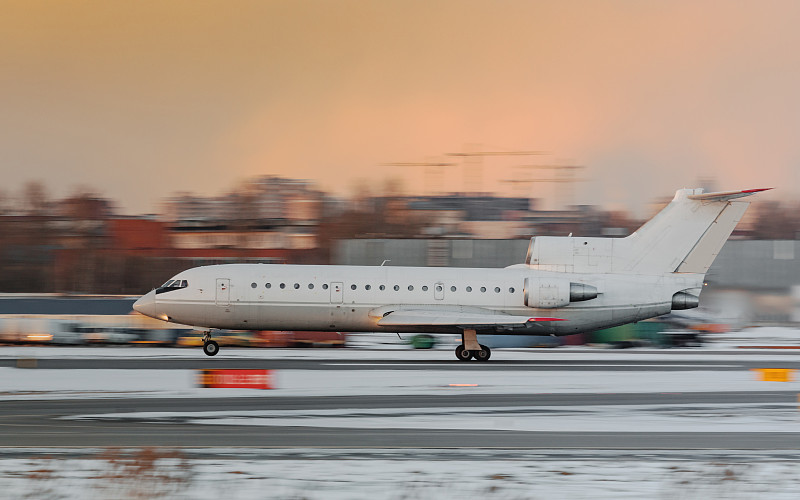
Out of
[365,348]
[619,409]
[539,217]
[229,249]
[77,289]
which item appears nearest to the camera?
[619,409]

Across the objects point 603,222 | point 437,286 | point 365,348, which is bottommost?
point 365,348

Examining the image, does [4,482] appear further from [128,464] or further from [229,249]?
[229,249]

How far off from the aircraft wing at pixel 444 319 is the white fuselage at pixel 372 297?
28cm

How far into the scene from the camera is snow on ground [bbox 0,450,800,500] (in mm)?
11625

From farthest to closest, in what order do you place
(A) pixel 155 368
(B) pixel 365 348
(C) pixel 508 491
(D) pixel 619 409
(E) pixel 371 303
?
(B) pixel 365 348 → (E) pixel 371 303 → (A) pixel 155 368 → (D) pixel 619 409 → (C) pixel 508 491

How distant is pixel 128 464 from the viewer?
12.9 metres

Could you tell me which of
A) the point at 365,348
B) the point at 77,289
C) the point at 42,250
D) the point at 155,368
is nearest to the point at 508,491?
the point at 155,368

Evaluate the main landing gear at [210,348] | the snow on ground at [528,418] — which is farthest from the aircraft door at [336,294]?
the snow on ground at [528,418]

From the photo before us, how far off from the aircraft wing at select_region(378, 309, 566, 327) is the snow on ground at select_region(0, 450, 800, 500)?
60.7 ft

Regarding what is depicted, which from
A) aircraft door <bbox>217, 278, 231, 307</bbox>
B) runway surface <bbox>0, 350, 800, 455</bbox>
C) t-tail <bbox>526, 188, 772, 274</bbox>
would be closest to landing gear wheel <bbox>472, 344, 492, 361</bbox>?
t-tail <bbox>526, 188, 772, 274</bbox>

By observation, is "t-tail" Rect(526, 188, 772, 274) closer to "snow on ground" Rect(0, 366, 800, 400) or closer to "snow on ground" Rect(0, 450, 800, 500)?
"snow on ground" Rect(0, 366, 800, 400)

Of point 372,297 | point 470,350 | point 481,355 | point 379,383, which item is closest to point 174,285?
point 372,297

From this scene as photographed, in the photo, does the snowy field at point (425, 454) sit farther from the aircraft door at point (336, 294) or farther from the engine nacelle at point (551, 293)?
the engine nacelle at point (551, 293)

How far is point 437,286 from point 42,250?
72.9 m
